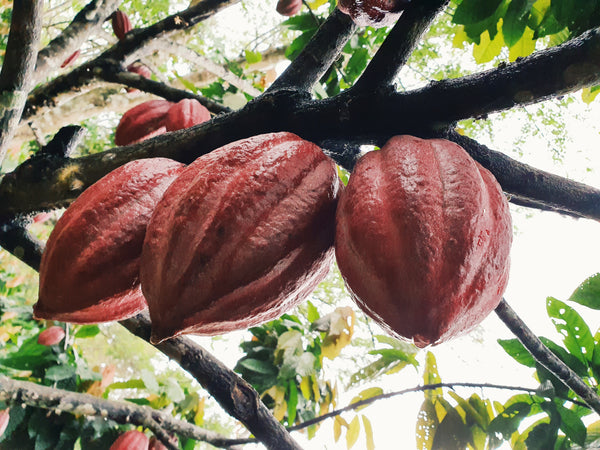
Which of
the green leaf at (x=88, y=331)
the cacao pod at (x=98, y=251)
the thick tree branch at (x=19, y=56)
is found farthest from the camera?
the green leaf at (x=88, y=331)

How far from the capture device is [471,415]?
1713 millimetres

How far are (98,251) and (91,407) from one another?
4.03 ft

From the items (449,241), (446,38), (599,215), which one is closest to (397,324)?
(449,241)

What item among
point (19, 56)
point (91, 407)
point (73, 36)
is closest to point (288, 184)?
point (19, 56)

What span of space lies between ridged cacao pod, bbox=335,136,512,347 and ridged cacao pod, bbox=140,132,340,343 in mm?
74

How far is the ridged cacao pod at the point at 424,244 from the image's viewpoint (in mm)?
587

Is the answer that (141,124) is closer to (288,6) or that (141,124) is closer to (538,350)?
(288,6)

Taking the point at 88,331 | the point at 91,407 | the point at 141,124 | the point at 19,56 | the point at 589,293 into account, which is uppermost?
the point at 19,56

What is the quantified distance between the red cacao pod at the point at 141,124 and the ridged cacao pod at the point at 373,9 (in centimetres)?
125

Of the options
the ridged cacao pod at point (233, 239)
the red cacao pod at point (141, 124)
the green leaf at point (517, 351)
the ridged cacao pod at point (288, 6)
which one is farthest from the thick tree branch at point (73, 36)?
the green leaf at point (517, 351)

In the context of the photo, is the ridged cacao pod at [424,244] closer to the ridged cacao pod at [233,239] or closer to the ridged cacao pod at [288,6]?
the ridged cacao pod at [233,239]

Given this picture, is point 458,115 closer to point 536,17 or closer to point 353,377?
point 536,17

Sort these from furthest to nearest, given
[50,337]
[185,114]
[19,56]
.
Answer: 1. [50,337]
2. [185,114]
3. [19,56]

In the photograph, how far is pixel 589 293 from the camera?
142 centimetres
